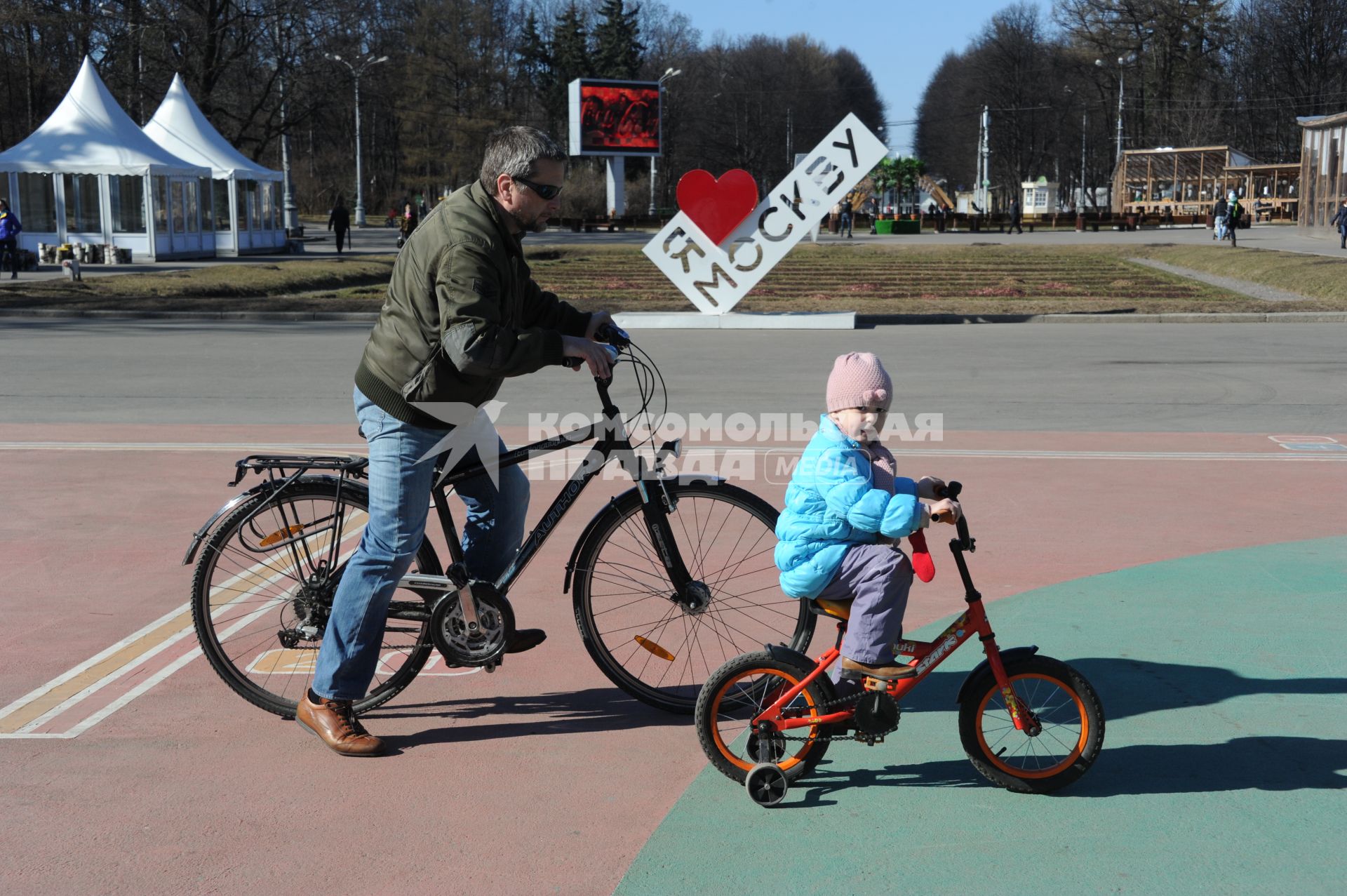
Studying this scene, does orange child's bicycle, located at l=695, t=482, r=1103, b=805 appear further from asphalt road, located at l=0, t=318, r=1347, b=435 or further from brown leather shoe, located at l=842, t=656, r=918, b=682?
asphalt road, located at l=0, t=318, r=1347, b=435

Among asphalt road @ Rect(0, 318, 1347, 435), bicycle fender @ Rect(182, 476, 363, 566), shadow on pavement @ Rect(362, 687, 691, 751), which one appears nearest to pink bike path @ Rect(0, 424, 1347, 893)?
shadow on pavement @ Rect(362, 687, 691, 751)

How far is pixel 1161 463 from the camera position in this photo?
891 centimetres

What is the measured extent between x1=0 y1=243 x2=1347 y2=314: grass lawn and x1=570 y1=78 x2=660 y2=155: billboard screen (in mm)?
32604

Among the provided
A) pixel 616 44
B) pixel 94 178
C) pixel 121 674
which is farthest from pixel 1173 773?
pixel 616 44

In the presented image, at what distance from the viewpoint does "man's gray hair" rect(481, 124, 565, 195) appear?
3926 mm

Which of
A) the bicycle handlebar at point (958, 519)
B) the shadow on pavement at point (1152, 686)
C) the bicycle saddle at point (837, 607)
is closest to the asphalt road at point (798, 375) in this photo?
the shadow on pavement at point (1152, 686)

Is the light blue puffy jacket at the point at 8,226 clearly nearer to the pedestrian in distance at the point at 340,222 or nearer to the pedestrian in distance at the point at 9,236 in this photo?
the pedestrian in distance at the point at 9,236

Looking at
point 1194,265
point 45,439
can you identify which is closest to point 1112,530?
point 45,439

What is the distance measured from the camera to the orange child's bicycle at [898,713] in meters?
3.73

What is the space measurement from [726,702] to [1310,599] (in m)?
3.12

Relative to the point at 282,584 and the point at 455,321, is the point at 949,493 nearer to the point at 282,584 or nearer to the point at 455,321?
the point at 455,321

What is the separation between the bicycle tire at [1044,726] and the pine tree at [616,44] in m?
104

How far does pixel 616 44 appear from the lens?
103 meters

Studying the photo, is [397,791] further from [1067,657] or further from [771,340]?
[771,340]
